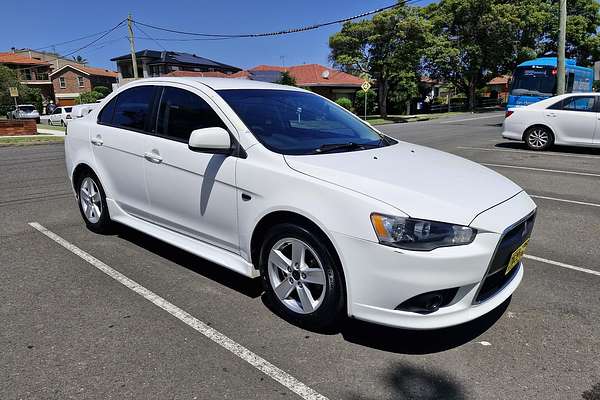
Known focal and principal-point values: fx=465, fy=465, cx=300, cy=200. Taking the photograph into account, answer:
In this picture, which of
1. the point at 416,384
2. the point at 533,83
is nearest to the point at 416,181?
the point at 416,384

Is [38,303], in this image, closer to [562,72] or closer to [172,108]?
[172,108]

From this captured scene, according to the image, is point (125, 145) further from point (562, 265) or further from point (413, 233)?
point (562, 265)

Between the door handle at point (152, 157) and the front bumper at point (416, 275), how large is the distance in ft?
6.36

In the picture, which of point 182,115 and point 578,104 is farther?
point 578,104

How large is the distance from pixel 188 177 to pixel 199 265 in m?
1.00

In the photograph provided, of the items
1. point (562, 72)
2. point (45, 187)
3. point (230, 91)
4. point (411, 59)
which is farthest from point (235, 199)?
point (411, 59)

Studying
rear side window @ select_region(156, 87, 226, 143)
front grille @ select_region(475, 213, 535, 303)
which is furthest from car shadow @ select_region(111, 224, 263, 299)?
front grille @ select_region(475, 213, 535, 303)

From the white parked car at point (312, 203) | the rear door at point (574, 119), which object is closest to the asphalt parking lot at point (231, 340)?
the white parked car at point (312, 203)

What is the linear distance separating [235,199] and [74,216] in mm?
3621

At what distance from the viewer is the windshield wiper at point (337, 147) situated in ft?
11.4

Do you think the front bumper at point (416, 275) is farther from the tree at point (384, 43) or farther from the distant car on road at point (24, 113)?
the distant car on road at point (24, 113)

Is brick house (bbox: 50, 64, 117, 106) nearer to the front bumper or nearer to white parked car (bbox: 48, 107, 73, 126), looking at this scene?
white parked car (bbox: 48, 107, 73, 126)

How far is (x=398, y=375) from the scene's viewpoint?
2717 mm

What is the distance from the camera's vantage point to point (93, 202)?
5.09 m
